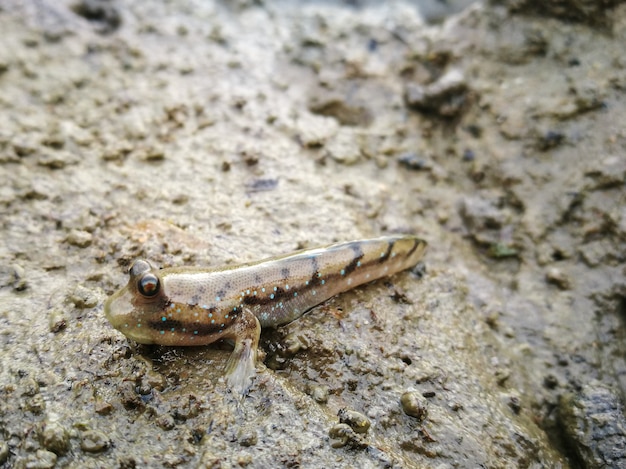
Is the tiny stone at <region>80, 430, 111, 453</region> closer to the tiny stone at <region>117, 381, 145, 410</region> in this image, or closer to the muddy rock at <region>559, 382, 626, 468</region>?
the tiny stone at <region>117, 381, 145, 410</region>

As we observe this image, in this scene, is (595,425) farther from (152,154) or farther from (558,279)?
(152,154)

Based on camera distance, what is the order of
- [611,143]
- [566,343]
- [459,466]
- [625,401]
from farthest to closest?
[611,143] < [566,343] < [625,401] < [459,466]

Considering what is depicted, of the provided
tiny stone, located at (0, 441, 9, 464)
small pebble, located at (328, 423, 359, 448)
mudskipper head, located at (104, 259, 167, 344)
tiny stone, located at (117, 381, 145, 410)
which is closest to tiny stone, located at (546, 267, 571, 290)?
small pebble, located at (328, 423, 359, 448)

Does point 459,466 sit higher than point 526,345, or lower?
lower

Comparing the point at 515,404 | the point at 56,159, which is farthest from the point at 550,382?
the point at 56,159

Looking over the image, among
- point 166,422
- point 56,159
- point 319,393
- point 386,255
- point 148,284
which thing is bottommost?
point 166,422

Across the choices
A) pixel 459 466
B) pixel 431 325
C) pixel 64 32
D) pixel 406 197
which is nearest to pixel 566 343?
pixel 431 325

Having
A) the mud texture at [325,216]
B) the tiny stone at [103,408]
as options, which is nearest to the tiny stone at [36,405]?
the mud texture at [325,216]

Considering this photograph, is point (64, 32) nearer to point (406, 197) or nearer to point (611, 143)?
point (406, 197)
